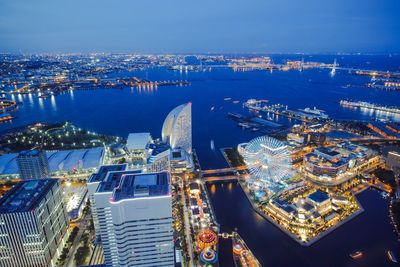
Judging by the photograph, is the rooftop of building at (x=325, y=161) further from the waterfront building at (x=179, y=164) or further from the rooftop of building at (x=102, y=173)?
the rooftop of building at (x=102, y=173)

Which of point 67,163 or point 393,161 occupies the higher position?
point 393,161

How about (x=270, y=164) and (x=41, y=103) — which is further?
(x=41, y=103)

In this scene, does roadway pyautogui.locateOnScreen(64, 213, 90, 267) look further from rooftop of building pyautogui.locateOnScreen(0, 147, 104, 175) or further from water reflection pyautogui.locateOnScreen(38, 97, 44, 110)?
water reflection pyautogui.locateOnScreen(38, 97, 44, 110)

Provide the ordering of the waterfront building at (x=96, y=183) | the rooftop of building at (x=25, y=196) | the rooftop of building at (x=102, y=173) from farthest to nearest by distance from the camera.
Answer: the rooftop of building at (x=102, y=173) < the waterfront building at (x=96, y=183) < the rooftop of building at (x=25, y=196)

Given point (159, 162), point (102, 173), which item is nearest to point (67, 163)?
point (159, 162)

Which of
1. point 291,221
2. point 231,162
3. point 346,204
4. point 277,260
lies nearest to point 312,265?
point 277,260

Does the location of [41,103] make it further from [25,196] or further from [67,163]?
[25,196]

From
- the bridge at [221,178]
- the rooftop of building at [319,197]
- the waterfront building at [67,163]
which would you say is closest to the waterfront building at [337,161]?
the rooftop of building at [319,197]
